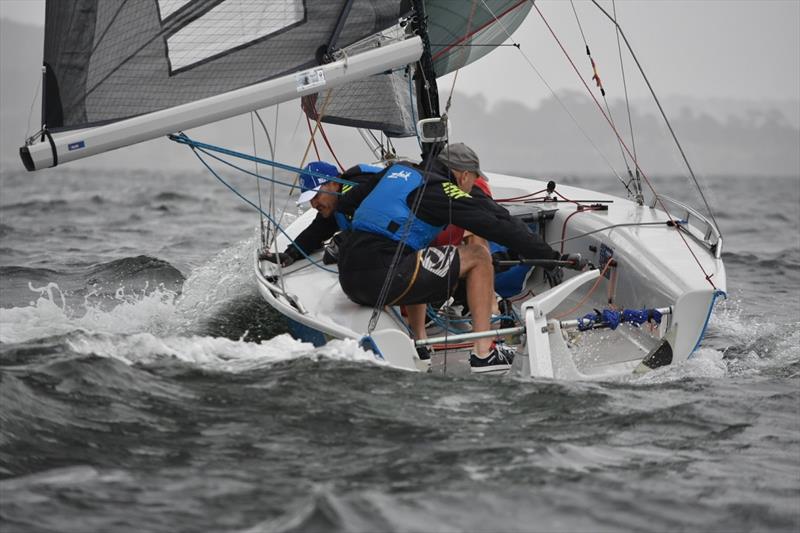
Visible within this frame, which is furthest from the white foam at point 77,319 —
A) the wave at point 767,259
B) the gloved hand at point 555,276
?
the wave at point 767,259

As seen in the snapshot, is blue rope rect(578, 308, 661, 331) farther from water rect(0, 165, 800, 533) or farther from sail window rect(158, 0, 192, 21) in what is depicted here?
sail window rect(158, 0, 192, 21)

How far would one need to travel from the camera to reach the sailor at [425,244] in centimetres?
411

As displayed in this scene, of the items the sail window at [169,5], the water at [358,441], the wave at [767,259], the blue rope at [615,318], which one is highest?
the sail window at [169,5]

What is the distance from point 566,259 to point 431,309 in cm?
71

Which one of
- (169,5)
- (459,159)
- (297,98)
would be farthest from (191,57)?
(459,159)

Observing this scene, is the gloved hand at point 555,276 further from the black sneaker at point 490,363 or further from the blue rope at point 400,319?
the black sneaker at point 490,363

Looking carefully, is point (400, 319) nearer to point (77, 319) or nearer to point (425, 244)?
point (425, 244)

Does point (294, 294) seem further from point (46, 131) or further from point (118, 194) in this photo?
point (118, 194)

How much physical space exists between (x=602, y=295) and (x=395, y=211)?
5.38 feet

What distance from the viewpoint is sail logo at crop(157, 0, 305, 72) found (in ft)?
13.8

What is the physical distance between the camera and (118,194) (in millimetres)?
21625

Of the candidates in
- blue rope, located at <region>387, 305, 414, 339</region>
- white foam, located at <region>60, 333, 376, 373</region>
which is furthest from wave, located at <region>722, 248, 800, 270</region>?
white foam, located at <region>60, 333, 376, 373</region>

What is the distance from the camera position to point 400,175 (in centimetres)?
417

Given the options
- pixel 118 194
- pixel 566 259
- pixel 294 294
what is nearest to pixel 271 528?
pixel 294 294
